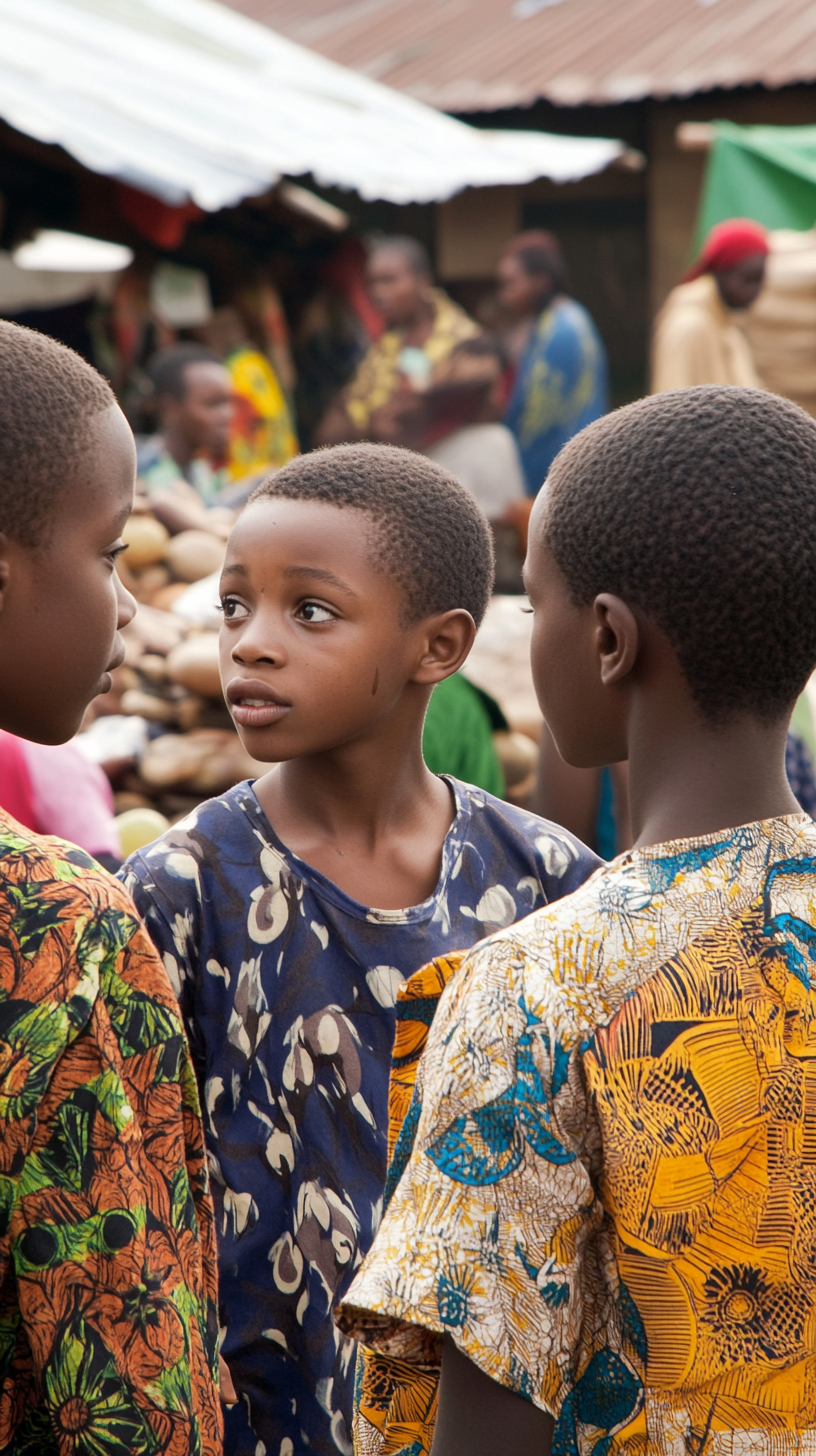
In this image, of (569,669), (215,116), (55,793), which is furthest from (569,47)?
(569,669)

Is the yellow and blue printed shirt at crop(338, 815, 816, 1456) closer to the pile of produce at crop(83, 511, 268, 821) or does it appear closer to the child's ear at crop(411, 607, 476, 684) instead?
the child's ear at crop(411, 607, 476, 684)

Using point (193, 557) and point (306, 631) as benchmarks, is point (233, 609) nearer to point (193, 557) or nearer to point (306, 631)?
point (306, 631)

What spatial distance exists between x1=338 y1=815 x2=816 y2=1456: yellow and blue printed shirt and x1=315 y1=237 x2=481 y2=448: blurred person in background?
25.1 feet

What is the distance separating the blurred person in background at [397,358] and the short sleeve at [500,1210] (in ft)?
25.2

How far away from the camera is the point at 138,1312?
3.47 feet

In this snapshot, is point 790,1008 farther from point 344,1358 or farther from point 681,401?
point 344,1358

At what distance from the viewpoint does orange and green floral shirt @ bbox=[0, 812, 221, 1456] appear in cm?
104

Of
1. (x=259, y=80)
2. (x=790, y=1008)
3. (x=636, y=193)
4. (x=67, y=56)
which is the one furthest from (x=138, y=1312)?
(x=636, y=193)

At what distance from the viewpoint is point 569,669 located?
1.17 m

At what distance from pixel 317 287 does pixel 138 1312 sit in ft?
27.6

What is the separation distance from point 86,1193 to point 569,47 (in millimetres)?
12301

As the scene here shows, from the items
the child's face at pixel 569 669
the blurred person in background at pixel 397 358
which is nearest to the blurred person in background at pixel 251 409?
the blurred person in background at pixel 397 358

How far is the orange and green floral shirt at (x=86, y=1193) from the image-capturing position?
1.04 meters

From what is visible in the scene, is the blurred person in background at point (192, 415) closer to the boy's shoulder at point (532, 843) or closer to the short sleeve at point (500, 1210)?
the boy's shoulder at point (532, 843)
